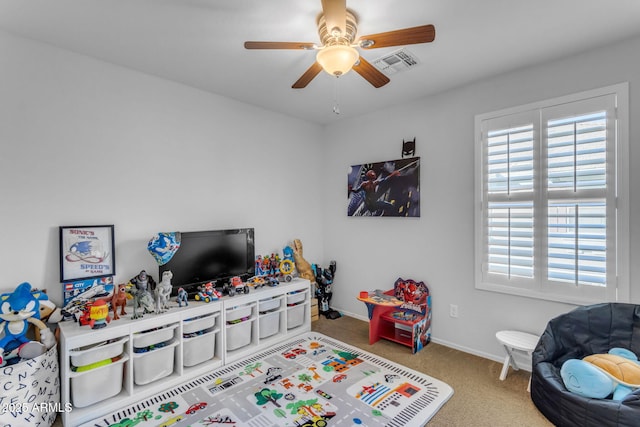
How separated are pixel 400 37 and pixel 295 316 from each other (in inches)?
108

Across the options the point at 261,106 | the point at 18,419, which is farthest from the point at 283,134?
the point at 18,419

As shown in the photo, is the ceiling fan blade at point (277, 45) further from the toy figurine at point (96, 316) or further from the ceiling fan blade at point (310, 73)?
the toy figurine at point (96, 316)

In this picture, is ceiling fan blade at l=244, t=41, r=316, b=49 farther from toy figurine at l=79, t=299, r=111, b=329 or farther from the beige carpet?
the beige carpet

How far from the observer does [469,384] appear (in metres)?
2.38

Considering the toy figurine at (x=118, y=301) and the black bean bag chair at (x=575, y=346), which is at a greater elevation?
the toy figurine at (x=118, y=301)

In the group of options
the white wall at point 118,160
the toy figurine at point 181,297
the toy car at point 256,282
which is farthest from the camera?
the toy car at point 256,282

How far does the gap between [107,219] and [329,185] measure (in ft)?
8.33

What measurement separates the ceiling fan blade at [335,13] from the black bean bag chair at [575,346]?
7.85 feet

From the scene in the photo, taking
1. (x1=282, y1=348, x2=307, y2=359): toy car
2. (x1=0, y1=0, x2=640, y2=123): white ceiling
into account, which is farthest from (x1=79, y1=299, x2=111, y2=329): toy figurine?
(x1=0, y1=0, x2=640, y2=123): white ceiling

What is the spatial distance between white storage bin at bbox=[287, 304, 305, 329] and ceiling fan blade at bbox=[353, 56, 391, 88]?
233 cm

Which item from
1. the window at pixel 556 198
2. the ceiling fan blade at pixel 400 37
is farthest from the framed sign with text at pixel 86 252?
the window at pixel 556 198

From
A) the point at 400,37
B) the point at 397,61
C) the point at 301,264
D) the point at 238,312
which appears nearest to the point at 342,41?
the point at 400,37

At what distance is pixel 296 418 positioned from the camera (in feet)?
6.50

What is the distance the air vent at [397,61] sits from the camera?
2309mm
